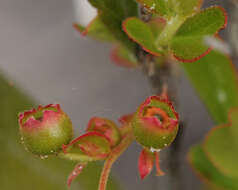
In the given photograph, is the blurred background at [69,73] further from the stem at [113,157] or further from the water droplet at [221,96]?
the stem at [113,157]

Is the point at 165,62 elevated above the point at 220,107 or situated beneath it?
elevated above

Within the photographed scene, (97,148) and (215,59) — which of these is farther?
(215,59)

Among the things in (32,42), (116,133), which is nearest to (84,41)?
(32,42)

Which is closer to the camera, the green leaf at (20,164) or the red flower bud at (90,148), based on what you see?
the red flower bud at (90,148)

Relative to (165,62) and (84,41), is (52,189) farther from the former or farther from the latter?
(84,41)

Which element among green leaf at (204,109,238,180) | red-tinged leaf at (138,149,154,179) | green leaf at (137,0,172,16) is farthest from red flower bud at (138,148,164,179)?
green leaf at (204,109,238,180)

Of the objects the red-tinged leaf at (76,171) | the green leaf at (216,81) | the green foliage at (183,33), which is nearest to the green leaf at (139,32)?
the green foliage at (183,33)

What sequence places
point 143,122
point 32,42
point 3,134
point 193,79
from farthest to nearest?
point 32,42
point 193,79
point 3,134
point 143,122
